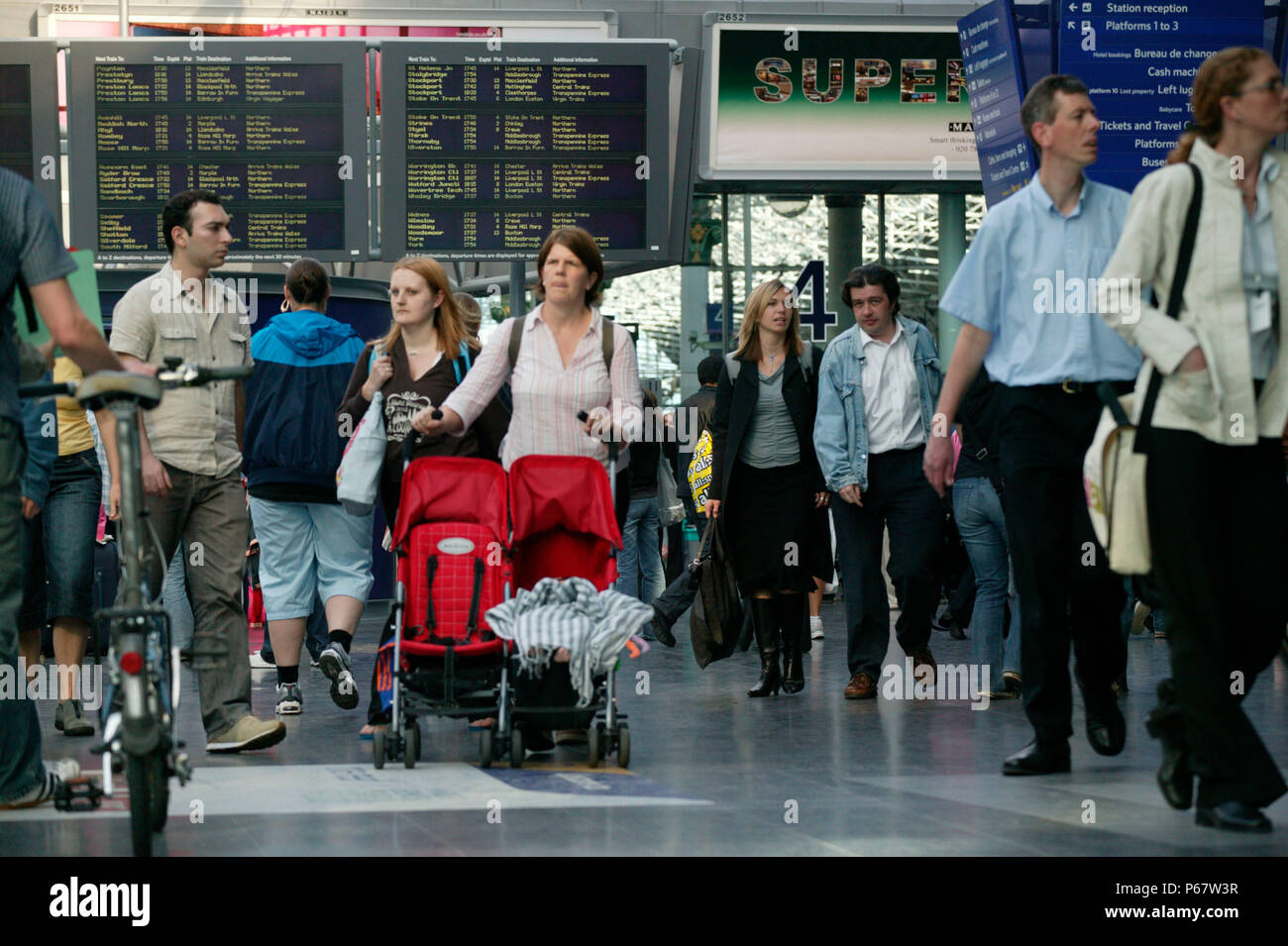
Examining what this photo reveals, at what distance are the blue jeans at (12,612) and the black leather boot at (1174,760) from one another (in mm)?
3192

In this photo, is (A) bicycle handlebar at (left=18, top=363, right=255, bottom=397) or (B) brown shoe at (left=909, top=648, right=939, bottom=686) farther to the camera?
(B) brown shoe at (left=909, top=648, right=939, bottom=686)

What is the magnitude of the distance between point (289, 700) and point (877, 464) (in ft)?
9.63

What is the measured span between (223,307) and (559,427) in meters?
1.40

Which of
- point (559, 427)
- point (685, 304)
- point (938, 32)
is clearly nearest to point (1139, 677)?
point (559, 427)

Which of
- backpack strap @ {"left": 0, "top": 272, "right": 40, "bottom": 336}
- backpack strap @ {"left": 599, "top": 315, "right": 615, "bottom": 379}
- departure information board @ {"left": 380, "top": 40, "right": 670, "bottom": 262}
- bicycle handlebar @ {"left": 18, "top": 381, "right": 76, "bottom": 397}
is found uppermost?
departure information board @ {"left": 380, "top": 40, "right": 670, "bottom": 262}

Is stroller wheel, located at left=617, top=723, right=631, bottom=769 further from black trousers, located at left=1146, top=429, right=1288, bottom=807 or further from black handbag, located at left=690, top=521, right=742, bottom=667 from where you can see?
black handbag, located at left=690, top=521, right=742, bottom=667

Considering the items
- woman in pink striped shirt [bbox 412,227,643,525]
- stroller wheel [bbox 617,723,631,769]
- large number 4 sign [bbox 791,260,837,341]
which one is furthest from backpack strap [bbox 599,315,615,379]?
large number 4 sign [bbox 791,260,837,341]

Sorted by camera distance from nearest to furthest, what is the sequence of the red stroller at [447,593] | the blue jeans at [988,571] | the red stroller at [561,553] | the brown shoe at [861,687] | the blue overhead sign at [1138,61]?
the red stroller at [561,553] < the red stroller at [447,593] < the brown shoe at [861,687] < the blue jeans at [988,571] < the blue overhead sign at [1138,61]

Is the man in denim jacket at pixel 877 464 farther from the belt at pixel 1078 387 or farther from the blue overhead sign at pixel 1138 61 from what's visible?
the belt at pixel 1078 387

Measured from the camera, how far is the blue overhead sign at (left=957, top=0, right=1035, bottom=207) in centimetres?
1041

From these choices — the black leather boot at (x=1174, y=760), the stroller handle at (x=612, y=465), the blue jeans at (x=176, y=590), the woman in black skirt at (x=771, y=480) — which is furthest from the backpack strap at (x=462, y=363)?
the black leather boot at (x=1174, y=760)

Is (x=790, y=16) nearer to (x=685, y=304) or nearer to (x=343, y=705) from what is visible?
(x=685, y=304)

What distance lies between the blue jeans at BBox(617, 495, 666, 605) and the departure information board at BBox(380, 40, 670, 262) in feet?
6.12

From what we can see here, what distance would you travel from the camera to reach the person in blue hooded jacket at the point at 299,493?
8.16 metres
